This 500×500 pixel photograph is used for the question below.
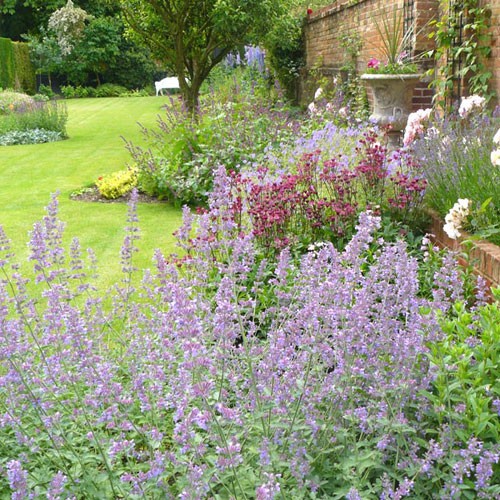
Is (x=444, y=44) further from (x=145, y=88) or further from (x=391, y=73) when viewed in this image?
(x=145, y=88)

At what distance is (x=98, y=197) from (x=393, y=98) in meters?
4.10

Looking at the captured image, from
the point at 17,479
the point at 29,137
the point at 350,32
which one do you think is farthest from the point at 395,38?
the point at 29,137

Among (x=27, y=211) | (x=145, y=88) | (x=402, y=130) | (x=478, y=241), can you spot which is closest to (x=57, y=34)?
(x=145, y=88)

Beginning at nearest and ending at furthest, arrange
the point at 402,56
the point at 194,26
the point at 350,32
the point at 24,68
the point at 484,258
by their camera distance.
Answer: the point at 484,258 < the point at 402,56 < the point at 350,32 < the point at 194,26 < the point at 24,68

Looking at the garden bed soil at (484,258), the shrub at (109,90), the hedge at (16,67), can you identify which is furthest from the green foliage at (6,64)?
the garden bed soil at (484,258)

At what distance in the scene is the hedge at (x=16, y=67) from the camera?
25.6 metres

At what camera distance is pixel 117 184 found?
8492 millimetres

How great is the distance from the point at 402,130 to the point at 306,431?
5372 mm

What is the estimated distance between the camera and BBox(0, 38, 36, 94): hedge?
25641 mm

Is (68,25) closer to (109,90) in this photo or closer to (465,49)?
(109,90)

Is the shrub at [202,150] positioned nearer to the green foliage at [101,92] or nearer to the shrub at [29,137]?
the shrub at [29,137]

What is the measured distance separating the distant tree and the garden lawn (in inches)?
84.5

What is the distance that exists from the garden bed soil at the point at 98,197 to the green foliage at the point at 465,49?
3.78 m

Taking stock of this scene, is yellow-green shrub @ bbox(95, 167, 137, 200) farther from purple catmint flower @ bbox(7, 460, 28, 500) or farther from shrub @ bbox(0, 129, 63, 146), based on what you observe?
purple catmint flower @ bbox(7, 460, 28, 500)
